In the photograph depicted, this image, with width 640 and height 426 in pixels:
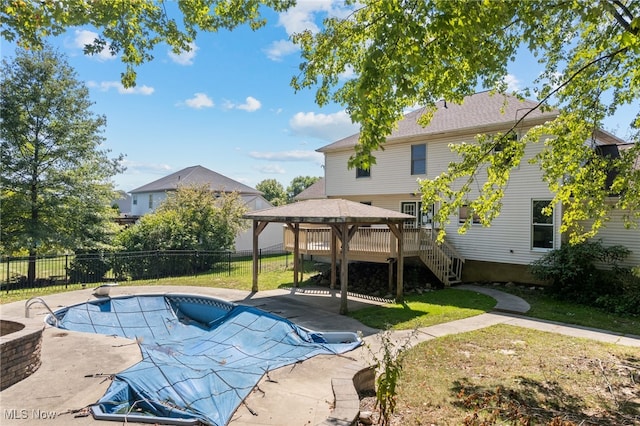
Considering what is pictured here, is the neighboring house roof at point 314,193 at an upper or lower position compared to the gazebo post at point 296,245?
upper

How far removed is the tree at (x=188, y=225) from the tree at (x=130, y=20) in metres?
12.6

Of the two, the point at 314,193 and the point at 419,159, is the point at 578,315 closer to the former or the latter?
the point at 419,159

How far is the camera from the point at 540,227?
14.5m

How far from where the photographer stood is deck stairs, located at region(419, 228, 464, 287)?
15047mm

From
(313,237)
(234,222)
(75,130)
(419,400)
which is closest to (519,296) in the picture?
(313,237)

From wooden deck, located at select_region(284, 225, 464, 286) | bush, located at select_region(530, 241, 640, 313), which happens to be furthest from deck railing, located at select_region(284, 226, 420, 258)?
bush, located at select_region(530, 241, 640, 313)

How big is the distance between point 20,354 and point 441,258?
13.9 m

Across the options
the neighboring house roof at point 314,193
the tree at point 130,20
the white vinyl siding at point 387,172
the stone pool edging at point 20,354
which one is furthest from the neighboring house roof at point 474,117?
the stone pool edging at point 20,354

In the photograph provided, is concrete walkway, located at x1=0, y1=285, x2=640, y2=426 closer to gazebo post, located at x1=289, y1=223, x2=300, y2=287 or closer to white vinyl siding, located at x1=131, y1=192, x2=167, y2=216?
gazebo post, located at x1=289, y1=223, x2=300, y2=287

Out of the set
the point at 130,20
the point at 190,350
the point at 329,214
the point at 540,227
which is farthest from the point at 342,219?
the point at 540,227

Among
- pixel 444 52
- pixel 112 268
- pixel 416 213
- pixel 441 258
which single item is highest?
pixel 444 52

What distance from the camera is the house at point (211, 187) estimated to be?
31797 mm

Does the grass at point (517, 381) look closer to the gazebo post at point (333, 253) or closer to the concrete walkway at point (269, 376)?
the concrete walkway at point (269, 376)

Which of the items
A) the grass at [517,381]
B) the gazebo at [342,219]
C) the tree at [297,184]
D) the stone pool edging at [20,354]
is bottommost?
the grass at [517,381]
